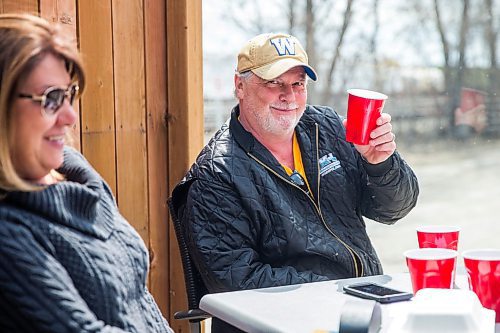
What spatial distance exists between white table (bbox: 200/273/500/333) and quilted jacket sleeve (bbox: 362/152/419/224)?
49cm

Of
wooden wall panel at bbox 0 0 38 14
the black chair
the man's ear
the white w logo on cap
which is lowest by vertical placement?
the black chair

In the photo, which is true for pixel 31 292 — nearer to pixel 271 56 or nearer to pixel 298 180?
pixel 298 180

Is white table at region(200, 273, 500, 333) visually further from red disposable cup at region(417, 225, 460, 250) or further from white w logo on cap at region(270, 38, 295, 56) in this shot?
white w logo on cap at region(270, 38, 295, 56)

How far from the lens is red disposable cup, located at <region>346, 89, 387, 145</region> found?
2223mm

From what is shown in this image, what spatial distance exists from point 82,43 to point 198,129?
57cm

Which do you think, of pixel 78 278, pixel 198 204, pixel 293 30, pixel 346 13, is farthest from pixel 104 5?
pixel 346 13

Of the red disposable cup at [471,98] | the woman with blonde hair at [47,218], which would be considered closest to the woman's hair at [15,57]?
the woman with blonde hair at [47,218]

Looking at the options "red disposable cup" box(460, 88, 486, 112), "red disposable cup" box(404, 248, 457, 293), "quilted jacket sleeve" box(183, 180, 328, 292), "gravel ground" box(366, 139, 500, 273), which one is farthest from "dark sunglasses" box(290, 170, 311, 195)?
"red disposable cup" box(460, 88, 486, 112)

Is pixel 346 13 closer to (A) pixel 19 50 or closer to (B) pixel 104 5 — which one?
(B) pixel 104 5

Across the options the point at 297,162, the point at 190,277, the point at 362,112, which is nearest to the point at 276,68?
the point at 297,162

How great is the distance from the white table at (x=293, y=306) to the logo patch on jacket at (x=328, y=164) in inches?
21.1

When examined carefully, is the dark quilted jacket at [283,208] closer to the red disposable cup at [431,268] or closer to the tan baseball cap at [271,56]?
the tan baseball cap at [271,56]

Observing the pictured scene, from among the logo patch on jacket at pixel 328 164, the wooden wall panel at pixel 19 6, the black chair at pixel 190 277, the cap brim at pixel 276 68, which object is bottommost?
the black chair at pixel 190 277

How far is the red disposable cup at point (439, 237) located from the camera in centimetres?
200
